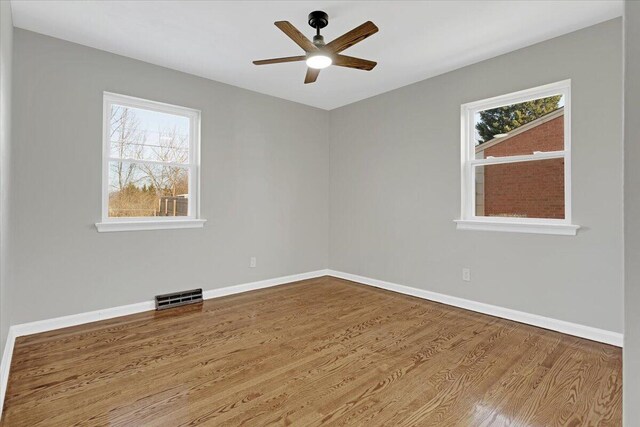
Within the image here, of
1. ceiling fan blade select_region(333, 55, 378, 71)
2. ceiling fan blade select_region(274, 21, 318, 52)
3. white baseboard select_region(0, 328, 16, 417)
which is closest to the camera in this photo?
white baseboard select_region(0, 328, 16, 417)

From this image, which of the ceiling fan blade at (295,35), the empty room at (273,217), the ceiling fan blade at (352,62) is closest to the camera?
the empty room at (273,217)

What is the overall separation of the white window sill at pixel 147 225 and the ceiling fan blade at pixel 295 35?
2.36 m

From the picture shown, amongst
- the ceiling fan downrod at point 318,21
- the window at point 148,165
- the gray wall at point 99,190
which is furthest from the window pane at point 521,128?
the window at point 148,165

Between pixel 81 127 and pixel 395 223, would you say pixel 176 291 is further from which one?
pixel 395 223

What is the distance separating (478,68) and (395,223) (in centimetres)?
203

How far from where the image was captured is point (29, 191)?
287 centimetres

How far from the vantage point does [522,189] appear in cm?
329

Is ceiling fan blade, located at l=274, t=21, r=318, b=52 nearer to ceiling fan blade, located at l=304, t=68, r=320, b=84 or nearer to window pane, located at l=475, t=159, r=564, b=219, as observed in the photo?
ceiling fan blade, located at l=304, t=68, r=320, b=84

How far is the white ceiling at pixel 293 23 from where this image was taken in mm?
2566

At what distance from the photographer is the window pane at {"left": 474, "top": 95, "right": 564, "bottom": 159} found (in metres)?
3.08

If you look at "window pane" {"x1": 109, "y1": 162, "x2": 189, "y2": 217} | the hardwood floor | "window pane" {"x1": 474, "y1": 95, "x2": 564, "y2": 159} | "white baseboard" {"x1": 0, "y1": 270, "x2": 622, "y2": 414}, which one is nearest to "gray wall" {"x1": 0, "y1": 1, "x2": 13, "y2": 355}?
"white baseboard" {"x1": 0, "y1": 270, "x2": 622, "y2": 414}

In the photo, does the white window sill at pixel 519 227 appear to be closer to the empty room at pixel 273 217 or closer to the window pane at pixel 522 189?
the empty room at pixel 273 217

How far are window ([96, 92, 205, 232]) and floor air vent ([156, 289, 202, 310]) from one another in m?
0.76

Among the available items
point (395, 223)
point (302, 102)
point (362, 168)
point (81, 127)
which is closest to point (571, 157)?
point (395, 223)
